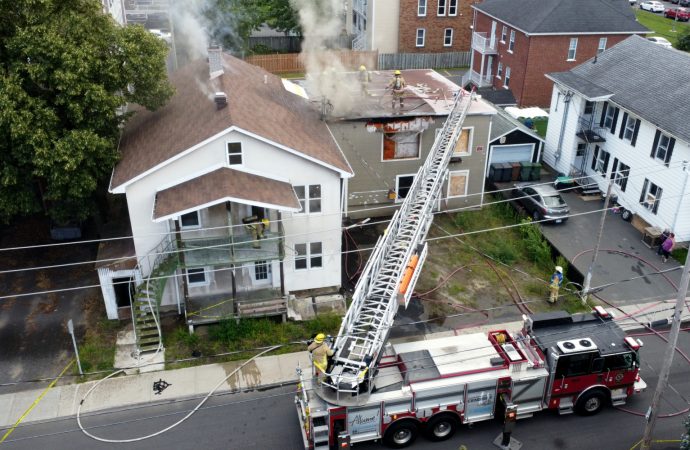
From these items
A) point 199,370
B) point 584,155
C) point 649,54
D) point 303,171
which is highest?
point 649,54

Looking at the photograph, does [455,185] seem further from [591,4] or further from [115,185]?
[591,4]

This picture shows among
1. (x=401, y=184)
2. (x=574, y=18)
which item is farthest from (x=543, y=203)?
(x=574, y=18)

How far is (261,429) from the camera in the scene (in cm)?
1825

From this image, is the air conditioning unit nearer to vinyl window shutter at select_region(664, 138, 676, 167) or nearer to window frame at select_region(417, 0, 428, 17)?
vinyl window shutter at select_region(664, 138, 676, 167)

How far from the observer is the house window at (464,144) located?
2922 centimetres

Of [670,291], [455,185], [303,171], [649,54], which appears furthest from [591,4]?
[303,171]

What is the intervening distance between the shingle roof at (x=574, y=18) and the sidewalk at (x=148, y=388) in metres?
30.1

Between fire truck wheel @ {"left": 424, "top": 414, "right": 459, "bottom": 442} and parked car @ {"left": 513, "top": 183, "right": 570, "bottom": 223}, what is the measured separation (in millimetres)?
13793

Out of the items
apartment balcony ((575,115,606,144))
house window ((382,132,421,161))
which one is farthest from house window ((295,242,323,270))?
apartment balcony ((575,115,606,144))

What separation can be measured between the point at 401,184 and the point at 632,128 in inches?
459

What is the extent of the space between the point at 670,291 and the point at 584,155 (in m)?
10.8

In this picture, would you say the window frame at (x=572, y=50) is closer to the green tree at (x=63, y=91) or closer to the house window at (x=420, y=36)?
the house window at (x=420, y=36)

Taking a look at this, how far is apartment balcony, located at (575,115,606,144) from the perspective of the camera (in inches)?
1261

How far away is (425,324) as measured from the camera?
2291 centimetres
